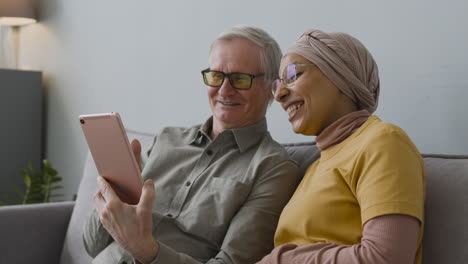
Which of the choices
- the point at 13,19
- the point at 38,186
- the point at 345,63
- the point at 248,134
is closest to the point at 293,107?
the point at 345,63

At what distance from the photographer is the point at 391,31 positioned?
1.67m

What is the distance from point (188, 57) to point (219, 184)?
3.39ft

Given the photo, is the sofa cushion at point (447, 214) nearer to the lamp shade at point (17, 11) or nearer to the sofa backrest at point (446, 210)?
the sofa backrest at point (446, 210)

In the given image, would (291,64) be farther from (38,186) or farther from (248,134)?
(38,186)

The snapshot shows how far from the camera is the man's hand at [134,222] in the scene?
133cm

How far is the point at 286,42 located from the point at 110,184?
0.84 metres

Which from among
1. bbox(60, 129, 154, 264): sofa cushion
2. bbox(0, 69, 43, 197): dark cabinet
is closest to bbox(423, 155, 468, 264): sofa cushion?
bbox(60, 129, 154, 264): sofa cushion

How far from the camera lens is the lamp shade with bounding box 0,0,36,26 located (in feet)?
11.6

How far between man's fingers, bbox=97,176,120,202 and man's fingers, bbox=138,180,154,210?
79 millimetres

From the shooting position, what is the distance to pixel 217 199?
5.19ft

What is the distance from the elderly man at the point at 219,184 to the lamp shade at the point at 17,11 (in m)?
2.08

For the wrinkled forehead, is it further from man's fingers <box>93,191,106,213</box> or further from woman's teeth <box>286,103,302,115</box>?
man's fingers <box>93,191,106,213</box>

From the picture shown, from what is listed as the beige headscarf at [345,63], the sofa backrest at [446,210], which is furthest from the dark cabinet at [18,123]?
the sofa backrest at [446,210]

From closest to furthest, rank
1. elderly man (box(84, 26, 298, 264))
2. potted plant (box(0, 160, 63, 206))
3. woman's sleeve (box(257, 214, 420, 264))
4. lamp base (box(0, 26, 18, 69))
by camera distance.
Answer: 1. woman's sleeve (box(257, 214, 420, 264))
2. elderly man (box(84, 26, 298, 264))
3. potted plant (box(0, 160, 63, 206))
4. lamp base (box(0, 26, 18, 69))
